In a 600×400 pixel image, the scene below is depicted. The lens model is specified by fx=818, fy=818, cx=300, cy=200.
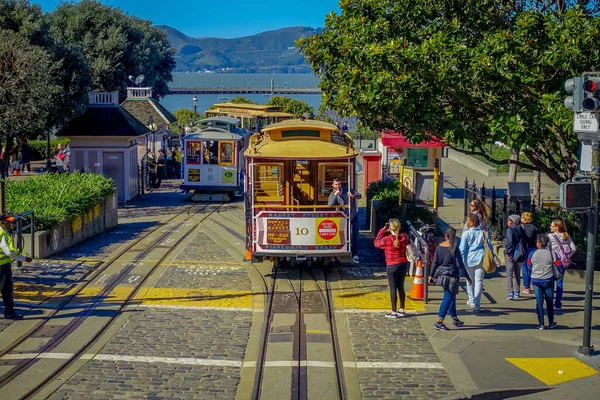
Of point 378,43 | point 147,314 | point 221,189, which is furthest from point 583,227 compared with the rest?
point 221,189

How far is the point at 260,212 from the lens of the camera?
16.4 metres

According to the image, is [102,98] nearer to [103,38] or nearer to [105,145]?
[105,145]

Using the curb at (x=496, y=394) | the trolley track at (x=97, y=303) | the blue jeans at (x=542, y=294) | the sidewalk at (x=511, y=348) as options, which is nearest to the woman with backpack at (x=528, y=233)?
the sidewalk at (x=511, y=348)

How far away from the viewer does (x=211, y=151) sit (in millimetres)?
31906

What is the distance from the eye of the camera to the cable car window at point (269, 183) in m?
18.2

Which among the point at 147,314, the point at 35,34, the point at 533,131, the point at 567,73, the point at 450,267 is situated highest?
the point at 35,34

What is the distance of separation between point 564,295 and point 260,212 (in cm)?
608

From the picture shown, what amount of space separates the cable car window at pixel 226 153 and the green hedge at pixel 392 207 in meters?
8.76

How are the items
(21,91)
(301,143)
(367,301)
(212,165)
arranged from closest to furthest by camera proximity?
(367,301), (301,143), (21,91), (212,165)

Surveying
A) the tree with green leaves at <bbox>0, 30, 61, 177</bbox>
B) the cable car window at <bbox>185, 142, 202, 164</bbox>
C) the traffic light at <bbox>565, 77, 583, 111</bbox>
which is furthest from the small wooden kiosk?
the traffic light at <bbox>565, 77, 583, 111</bbox>

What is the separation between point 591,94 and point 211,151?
71.8 feet

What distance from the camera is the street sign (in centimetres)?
1138

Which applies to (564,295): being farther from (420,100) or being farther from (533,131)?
(420,100)

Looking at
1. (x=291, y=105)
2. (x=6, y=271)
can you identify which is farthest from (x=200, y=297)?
(x=291, y=105)
